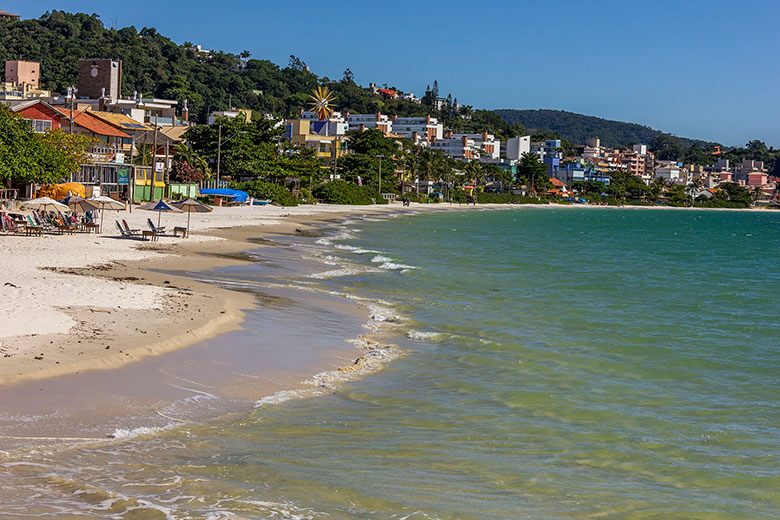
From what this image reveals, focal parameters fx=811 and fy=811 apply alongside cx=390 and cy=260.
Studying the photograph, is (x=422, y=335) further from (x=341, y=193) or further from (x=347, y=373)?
(x=341, y=193)

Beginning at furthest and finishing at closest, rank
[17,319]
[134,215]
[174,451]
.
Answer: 1. [134,215]
2. [17,319]
3. [174,451]

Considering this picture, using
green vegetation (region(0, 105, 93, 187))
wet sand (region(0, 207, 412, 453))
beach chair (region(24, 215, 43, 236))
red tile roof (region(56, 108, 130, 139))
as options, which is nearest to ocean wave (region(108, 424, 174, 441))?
wet sand (region(0, 207, 412, 453))

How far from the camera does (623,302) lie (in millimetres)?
30297

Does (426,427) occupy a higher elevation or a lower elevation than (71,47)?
lower

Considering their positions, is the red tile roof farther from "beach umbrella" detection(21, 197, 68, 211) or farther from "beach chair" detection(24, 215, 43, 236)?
"beach umbrella" detection(21, 197, 68, 211)

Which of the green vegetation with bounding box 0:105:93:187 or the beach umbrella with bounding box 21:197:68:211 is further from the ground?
the green vegetation with bounding box 0:105:93:187

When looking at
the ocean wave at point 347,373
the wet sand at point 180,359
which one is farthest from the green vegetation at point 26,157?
the ocean wave at point 347,373

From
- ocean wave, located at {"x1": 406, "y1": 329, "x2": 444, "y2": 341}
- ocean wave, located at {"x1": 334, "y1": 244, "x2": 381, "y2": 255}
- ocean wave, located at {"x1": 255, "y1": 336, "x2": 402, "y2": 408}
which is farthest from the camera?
ocean wave, located at {"x1": 334, "y1": 244, "x2": 381, "y2": 255}

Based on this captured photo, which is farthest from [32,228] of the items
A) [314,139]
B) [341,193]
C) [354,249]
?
[314,139]

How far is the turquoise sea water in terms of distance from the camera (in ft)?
30.4

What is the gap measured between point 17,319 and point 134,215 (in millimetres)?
39524

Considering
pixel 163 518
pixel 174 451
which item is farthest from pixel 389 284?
pixel 163 518

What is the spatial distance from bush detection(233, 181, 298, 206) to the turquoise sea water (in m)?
62.8

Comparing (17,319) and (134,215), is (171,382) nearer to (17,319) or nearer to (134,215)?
(17,319)
